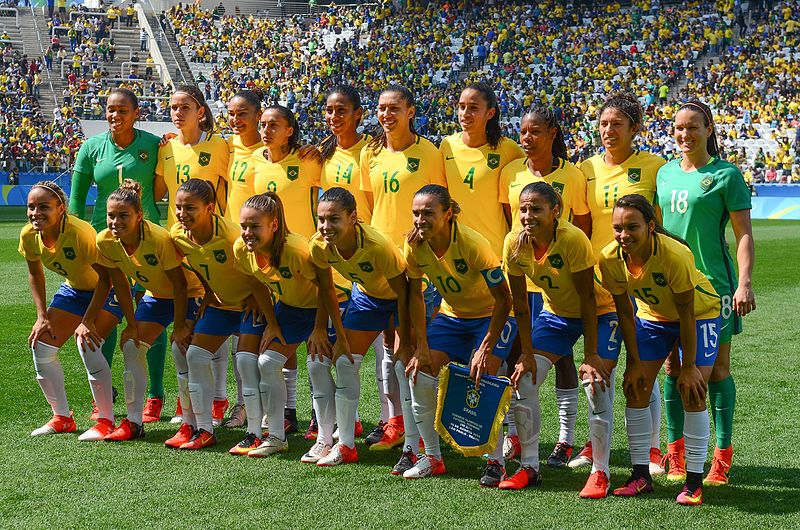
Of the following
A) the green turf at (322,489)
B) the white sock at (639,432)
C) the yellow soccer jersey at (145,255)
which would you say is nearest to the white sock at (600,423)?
the white sock at (639,432)

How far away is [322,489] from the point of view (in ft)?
16.9

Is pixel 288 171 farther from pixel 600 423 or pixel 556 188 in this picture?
pixel 600 423

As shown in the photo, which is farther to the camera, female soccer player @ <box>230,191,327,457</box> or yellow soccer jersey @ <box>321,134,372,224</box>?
yellow soccer jersey @ <box>321,134,372,224</box>

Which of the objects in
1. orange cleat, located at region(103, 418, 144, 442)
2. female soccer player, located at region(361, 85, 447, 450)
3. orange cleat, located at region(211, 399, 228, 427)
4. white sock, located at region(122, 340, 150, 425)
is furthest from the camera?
orange cleat, located at region(211, 399, 228, 427)

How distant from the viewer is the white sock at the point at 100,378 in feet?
20.5

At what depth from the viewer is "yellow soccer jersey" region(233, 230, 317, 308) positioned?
568 centimetres

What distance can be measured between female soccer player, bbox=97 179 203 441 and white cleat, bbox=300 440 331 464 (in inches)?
43.4

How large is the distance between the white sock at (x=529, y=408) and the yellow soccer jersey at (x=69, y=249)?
3021mm

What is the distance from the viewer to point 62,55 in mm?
38125

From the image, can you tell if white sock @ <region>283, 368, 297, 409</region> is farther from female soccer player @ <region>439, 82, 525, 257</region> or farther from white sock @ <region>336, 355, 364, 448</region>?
female soccer player @ <region>439, 82, 525, 257</region>

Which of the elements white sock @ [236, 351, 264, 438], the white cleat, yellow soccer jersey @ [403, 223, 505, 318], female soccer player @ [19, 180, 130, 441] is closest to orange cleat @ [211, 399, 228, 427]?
female soccer player @ [19, 180, 130, 441]

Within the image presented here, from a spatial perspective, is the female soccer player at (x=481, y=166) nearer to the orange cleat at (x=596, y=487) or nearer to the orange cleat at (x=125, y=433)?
the orange cleat at (x=596, y=487)

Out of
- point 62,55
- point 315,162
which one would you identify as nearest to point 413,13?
point 62,55

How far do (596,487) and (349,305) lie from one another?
189 centimetres
